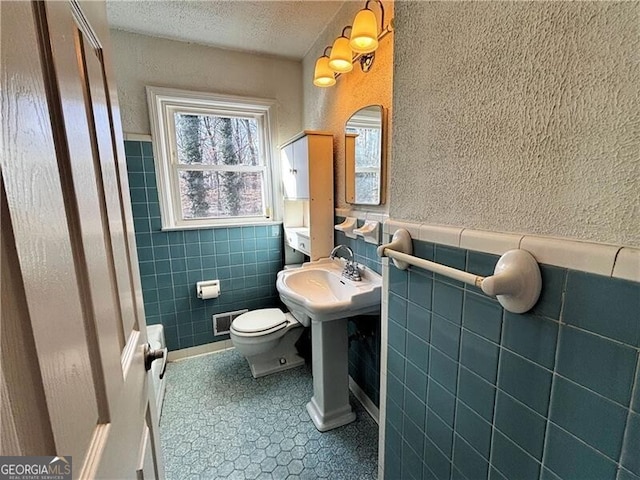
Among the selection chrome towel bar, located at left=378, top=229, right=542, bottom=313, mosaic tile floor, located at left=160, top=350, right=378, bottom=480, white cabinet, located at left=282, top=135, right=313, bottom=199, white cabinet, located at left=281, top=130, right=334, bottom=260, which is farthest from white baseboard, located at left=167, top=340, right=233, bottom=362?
chrome towel bar, located at left=378, top=229, right=542, bottom=313

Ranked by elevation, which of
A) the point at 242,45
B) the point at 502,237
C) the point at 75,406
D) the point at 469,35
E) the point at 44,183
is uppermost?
the point at 242,45

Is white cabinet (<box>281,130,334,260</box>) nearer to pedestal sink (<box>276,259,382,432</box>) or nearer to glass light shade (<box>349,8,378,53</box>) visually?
pedestal sink (<box>276,259,382,432</box>)

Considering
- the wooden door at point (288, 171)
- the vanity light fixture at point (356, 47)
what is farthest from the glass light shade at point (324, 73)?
the wooden door at point (288, 171)

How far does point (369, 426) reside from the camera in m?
1.65

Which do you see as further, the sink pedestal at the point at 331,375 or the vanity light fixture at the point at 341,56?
the sink pedestal at the point at 331,375

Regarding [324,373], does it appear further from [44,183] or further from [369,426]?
[44,183]

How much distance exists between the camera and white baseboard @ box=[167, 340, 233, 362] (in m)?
2.31

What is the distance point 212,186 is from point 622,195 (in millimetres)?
2356

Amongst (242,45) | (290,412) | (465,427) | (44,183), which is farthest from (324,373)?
(242,45)

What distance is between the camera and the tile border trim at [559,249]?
45 cm

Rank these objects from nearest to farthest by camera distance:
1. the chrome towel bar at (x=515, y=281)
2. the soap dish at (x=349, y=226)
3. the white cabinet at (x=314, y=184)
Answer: the chrome towel bar at (x=515, y=281), the soap dish at (x=349, y=226), the white cabinet at (x=314, y=184)

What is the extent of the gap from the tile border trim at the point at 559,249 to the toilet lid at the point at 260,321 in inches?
57.8

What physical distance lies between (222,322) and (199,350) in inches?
11.4

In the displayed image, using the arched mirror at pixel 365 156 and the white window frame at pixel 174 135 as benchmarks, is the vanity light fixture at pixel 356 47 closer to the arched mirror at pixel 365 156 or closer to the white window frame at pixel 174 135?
the arched mirror at pixel 365 156
